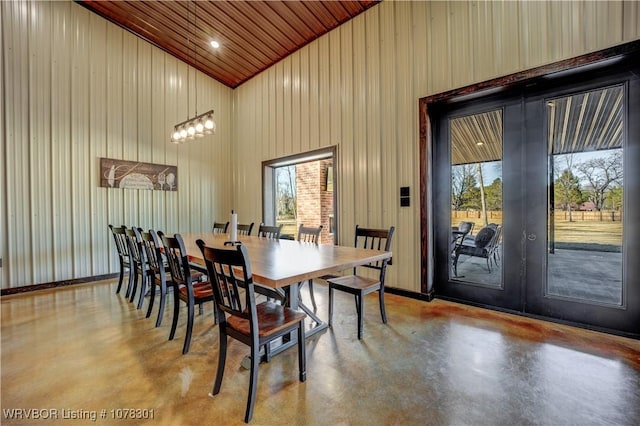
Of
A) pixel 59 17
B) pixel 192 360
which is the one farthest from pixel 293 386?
pixel 59 17

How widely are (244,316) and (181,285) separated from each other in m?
1.41

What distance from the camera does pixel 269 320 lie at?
188cm

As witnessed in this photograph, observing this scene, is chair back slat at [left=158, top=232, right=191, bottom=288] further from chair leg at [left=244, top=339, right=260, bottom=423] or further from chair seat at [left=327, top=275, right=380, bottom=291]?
chair seat at [left=327, top=275, right=380, bottom=291]

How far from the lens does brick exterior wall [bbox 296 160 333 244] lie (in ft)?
21.6

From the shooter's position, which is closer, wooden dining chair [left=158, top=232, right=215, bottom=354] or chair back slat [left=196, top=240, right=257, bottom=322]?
chair back slat [left=196, top=240, right=257, bottom=322]

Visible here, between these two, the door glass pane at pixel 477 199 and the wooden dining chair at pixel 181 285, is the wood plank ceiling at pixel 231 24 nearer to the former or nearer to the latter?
the door glass pane at pixel 477 199

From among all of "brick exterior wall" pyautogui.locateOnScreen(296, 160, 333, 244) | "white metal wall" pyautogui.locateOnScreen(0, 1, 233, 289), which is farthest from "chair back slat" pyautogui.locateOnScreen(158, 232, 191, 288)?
"brick exterior wall" pyautogui.locateOnScreen(296, 160, 333, 244)

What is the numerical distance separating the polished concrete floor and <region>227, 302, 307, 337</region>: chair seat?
0.44m

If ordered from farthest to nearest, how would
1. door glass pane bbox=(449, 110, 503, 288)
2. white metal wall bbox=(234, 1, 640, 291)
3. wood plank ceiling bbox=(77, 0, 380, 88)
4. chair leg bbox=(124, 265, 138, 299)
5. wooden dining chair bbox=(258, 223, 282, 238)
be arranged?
1. wood plank ceiling bbox=(77, 0, 380, 88)
2. wooden dining chair bbox=(258, 223, 282, 238)
3. chair leg bbox=(124, 265, 138, 299)
4. door glass pane bbox=(449, 110, 503, 288)
5. white metal wall bbox=(234, 1, 640, 291)

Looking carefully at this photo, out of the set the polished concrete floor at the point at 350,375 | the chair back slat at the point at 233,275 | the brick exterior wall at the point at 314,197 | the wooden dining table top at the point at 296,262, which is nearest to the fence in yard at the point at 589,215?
the polished concrete floor at the point at 350,375

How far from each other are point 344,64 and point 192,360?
432cm

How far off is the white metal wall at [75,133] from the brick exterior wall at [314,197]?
255 centimetres

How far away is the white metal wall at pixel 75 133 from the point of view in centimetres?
392

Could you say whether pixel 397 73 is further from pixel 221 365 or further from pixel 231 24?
pixel 221 365
